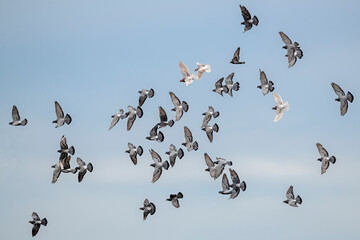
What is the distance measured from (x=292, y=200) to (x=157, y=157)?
9563mm

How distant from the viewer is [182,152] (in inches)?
3531

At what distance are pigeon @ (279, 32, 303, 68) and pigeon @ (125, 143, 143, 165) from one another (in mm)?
11740

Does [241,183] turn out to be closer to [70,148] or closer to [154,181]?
[154,181]

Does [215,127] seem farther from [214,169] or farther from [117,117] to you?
[117,117]

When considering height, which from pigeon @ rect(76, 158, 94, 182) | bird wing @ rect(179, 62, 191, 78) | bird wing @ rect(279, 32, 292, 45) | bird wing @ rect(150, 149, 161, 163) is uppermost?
bird wing @ rect(279, 32, 292, 45)

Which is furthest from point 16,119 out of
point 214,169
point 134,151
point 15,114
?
point 214,169

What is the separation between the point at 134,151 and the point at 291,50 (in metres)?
12.7

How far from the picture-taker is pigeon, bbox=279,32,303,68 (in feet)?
290

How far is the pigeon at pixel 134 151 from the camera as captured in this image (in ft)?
298

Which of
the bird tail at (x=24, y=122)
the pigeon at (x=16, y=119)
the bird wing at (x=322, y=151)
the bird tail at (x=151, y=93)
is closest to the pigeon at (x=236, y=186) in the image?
the bird wing at (x=322, y=151)

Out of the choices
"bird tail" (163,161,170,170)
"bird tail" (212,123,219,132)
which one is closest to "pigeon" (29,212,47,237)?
"bird tail" (163,161,170,170)

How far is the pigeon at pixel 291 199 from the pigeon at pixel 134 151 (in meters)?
10.3

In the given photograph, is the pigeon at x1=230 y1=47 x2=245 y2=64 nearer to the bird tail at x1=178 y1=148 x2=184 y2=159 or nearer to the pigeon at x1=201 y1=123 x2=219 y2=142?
the pigeon at x1=201 y1=123 x2=219 y2=142

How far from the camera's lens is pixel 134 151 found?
91.2m
